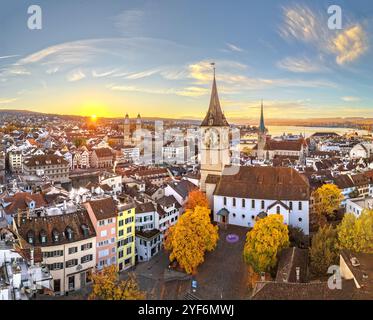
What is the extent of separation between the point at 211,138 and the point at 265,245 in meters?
8.38

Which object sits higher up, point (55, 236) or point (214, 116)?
point (214, 116)

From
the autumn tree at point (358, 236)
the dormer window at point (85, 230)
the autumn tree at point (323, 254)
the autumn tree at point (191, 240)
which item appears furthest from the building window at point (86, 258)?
the autumn tree at point (358, 236)

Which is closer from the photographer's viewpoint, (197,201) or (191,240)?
(191,240)

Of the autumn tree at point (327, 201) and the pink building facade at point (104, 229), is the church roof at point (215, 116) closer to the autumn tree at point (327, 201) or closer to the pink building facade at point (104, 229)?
the autumn tree at point (327, 201)

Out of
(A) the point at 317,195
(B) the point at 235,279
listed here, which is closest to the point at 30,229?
(B) the point at 235,279

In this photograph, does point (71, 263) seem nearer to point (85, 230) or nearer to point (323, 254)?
point (85, 230)

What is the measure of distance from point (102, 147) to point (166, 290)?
26827 millimetres

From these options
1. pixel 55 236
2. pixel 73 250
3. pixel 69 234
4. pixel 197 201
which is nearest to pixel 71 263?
pixel 73 250

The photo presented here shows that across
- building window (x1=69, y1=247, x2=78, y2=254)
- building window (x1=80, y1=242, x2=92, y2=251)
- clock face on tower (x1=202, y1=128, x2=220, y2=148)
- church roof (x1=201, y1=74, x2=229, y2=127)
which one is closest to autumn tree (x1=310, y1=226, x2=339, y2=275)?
building window (x1=80, y1=242, x2=92, y2=251)

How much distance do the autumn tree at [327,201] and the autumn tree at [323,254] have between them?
6.01 meters

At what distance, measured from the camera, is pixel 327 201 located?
14.8m

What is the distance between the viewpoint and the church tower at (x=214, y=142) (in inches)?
648

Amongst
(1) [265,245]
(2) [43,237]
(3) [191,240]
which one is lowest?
(3) [191,240]

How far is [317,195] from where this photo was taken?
1529cm
